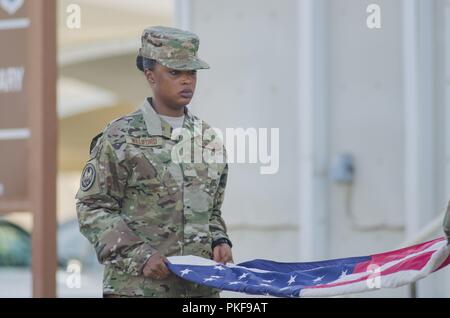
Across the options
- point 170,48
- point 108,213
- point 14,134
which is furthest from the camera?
point 14,134

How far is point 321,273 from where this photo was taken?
4066mm

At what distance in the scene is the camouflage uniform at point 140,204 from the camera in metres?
4.00

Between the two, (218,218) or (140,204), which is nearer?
(140,204)

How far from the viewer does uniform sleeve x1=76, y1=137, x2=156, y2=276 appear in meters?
3.99

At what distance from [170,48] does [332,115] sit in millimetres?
1669

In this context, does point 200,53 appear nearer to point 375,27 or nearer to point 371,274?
point 375,27

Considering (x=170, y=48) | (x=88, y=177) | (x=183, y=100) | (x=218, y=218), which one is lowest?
(x=218, y=218)

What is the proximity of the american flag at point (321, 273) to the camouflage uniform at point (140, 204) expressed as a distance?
0.10m

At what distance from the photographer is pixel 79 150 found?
1631 cm

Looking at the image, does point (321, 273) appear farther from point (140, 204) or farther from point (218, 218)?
point (140, 204)

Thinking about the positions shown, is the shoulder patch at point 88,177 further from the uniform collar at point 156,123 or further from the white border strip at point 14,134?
the white border strip at point 14,134

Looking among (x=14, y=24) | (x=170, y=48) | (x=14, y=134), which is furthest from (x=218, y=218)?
(x=14, y=24)
